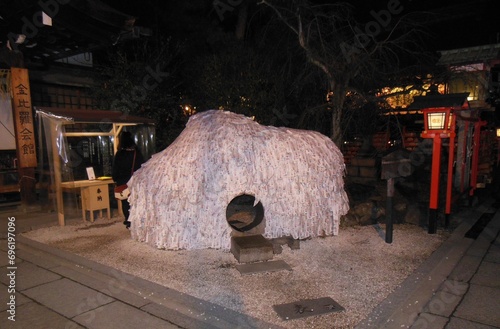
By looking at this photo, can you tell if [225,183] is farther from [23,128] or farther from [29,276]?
[23,128]

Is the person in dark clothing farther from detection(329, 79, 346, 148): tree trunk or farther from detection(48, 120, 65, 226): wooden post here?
detection(329, 79, 346, 148): tree trunk

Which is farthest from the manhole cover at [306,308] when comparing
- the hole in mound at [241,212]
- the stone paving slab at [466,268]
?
the hole in mound at [241,212]

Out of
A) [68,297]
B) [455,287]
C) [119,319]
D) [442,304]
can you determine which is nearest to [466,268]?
[455,287]

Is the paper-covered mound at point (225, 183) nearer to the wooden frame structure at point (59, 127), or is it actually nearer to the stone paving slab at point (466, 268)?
the stone paving slab at point (466, 268)

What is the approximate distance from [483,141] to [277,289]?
447 inches

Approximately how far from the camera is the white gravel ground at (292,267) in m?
4.25

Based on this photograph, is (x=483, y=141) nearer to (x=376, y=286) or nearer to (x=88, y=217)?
(x=376, y=286)

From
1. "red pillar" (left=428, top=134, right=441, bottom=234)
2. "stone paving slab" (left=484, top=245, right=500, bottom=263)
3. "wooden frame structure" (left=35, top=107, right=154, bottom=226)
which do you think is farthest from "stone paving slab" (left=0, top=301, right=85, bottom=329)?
"red pillar" (left=428, top=134, right=441, bottom=234)

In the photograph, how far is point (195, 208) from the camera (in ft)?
19.2

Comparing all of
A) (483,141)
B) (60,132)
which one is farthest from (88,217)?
(483,141)

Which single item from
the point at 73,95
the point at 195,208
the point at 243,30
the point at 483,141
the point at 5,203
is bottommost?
the point at 5,203

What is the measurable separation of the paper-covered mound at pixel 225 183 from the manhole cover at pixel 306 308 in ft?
7.00

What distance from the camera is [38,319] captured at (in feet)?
13.0

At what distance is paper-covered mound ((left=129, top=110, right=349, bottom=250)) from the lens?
225 inches
